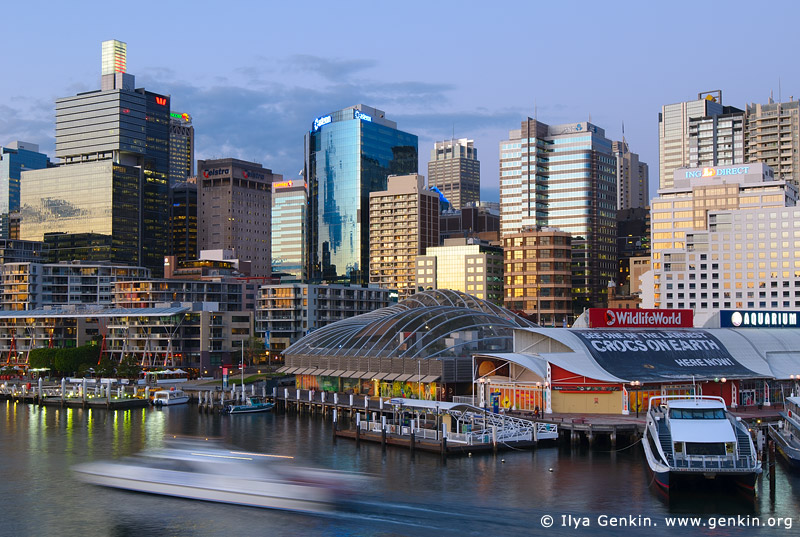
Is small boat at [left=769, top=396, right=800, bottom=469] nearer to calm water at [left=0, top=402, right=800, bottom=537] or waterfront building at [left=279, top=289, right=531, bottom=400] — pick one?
calm water at [left=0, top=402, right=800, bottom=537]

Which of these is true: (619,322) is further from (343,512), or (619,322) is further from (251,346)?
(251,346)

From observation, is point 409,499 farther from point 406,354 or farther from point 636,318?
point 636,318

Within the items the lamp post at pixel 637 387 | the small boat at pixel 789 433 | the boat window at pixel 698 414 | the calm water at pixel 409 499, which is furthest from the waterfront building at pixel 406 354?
the boat window at pixel 698 414

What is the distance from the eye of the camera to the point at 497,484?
6712cm

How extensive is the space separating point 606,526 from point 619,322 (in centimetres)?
5205

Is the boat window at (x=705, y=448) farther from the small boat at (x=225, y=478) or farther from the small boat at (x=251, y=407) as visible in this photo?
the small boat at (x=251, y=407)

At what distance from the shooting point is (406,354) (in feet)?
365

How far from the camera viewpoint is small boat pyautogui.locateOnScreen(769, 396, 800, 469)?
73650 mm

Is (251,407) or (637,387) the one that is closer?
(637,387)

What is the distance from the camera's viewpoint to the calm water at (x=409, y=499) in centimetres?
5603

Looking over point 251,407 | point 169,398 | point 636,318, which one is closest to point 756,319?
point 636,318

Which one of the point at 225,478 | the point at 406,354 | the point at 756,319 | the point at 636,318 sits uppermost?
the point at 636,318

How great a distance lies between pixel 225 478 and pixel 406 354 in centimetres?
5156

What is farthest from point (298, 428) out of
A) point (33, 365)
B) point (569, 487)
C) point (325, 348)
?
point (33, 365)
